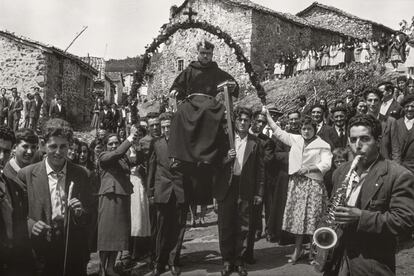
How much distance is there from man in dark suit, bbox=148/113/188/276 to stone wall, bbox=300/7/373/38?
113ft

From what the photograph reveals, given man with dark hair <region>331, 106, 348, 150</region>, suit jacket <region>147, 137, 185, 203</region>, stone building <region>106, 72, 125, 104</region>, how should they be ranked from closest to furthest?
suit jacket <region>147, 137, 185, 203</region>, man with dark hair <region>331, 106, 348, 150</region>, stone building <region>106, 72, 125, 104</region>

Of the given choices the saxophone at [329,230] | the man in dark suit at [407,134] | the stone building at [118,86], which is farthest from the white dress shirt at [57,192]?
the stone building at [118,86]

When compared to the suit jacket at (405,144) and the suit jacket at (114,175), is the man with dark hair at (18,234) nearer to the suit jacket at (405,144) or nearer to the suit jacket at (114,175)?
the suit jacket at (114,175)

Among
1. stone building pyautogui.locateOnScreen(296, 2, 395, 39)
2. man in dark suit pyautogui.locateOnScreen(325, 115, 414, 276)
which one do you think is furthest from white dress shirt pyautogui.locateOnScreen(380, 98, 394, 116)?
stone building pyautogui.locateOnScreen(296, 2, 395, 39)

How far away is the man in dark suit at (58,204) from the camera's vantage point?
4676 millimetres

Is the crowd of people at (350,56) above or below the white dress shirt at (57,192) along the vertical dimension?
above

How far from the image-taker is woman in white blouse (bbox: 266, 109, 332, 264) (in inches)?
285

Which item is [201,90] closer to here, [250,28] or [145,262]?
[145,262]

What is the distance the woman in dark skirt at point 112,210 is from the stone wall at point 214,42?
2408cm

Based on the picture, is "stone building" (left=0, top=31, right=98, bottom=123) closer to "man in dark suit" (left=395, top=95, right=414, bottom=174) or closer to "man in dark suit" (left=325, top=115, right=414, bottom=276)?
"man in dark suit" (left=395, top=95, right=414, bottom=174)

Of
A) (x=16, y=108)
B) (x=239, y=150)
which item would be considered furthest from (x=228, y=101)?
(x=16, y=108)

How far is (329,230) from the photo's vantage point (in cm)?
407

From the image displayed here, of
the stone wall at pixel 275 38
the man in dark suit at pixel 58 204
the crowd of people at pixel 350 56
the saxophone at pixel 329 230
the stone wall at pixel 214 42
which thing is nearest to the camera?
the saxophone at pixel 329 230

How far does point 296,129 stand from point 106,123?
13.7m
